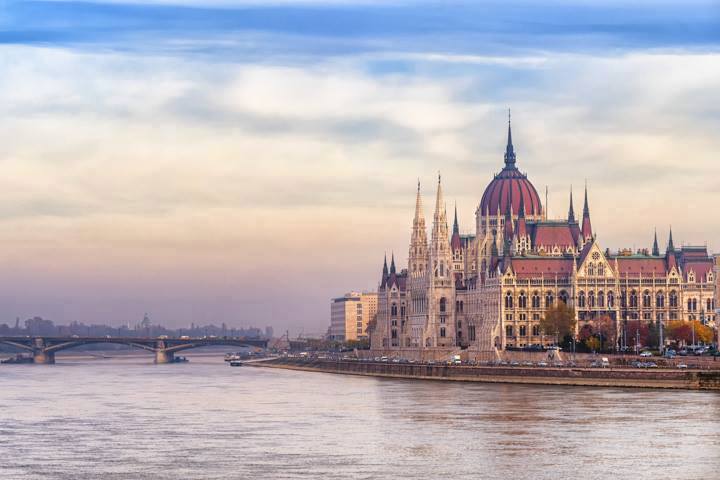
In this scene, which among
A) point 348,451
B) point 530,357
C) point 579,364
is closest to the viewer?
point 348,451

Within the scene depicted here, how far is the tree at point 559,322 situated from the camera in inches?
7131

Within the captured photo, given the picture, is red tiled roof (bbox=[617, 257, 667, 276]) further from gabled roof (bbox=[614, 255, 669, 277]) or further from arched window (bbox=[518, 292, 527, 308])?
arched window (bbox=[518, 292, 527, 308])

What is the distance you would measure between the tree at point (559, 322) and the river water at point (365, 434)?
151 ft

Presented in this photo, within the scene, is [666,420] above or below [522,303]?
below

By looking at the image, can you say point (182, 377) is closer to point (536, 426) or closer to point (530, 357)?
point (530, 357)

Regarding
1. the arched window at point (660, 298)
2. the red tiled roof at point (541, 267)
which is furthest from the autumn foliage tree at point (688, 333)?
the red tiled roof at point (541, 267)

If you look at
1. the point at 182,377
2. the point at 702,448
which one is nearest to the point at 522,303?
the point at 182,377

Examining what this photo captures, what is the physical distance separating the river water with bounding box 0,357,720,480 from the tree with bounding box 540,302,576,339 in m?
46.0

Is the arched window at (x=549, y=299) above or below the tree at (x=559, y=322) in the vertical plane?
above

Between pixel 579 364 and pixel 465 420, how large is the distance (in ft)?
163

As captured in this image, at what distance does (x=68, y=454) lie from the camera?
7981 centimetres

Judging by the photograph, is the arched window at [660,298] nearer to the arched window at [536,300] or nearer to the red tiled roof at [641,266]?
the red tiled roof at [641,266]

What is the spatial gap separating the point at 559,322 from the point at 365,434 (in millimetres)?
93797

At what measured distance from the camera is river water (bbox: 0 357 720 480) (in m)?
73.3
